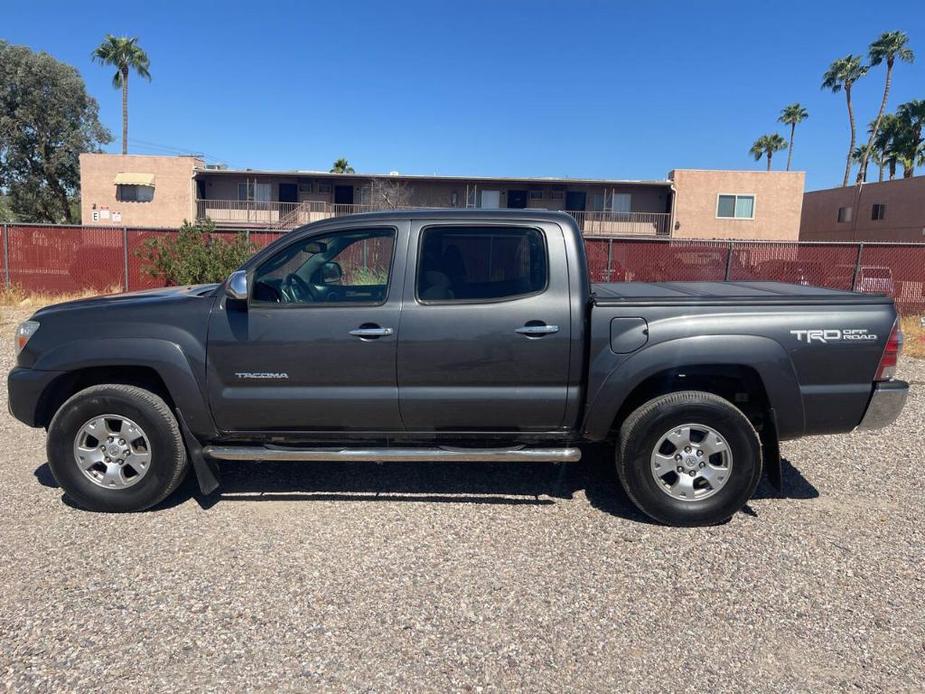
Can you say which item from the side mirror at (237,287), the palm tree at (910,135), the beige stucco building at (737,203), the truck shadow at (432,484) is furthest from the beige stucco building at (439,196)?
the side mirror at (237,287)

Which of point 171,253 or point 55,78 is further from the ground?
point 55,78

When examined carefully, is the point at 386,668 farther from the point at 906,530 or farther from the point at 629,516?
the point at 906,530

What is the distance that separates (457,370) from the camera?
13.5 feet

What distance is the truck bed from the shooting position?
13.4ft

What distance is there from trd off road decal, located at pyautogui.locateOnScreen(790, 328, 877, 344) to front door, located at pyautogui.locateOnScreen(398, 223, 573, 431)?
1.39 m

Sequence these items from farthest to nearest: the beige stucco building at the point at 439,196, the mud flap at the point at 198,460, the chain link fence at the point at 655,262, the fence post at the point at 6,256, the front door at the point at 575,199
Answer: the front door at the point at 575,199
the beige stucco building at the point at 439,196
the fence post at the point at 6,256
the chain link fence at the point at 655,262
the mud flap at the point at 198,460

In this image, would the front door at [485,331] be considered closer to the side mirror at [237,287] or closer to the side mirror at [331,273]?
the side mirror at [331,273]

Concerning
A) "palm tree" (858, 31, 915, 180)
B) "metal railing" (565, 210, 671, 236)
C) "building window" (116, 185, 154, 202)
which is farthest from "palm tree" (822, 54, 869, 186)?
"building window" (116, 185, 154, 202)

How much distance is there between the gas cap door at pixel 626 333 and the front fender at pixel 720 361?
63mm

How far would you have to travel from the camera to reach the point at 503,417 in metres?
4.18

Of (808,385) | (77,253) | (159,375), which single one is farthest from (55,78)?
(808,385)

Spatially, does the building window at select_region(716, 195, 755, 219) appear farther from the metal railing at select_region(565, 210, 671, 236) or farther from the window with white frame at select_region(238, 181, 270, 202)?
the window with white frame at select_region(238, 181, 270, 202)

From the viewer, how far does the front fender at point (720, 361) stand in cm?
399

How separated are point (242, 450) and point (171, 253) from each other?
472 inches
